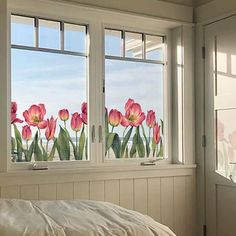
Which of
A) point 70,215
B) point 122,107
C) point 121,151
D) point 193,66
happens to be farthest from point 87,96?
point 70,215

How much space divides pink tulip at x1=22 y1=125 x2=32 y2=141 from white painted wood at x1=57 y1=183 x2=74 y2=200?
0.45 meters

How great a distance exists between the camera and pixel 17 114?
3.27 m

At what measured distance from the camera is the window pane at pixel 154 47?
12.8 feet

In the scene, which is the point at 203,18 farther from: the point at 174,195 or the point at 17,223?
the point at 17,223

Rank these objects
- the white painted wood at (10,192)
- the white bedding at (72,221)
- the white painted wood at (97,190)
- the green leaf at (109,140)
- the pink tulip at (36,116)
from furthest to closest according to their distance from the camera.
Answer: the green leaf at (109,140)
the white painted wood at (97,190)
the pink tulip at (36,116)
the white painted wood at (10,192)
the white bedding at (72,221)

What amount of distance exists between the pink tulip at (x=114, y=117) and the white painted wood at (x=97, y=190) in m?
0.54

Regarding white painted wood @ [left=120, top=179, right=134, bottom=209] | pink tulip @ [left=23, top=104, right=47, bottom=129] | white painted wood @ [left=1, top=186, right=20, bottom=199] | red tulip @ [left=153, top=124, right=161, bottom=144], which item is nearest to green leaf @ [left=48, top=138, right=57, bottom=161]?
pink tulip @ [left=23, top=104, right=47, bottom=129]

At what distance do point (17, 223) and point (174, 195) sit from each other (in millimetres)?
2064

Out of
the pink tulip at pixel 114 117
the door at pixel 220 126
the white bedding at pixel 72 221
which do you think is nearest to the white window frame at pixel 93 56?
the pink tulip at pixel 114 117

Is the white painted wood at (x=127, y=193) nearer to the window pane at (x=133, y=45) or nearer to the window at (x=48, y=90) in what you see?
the window at (x=48, y=90)

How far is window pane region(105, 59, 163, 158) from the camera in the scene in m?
3.68

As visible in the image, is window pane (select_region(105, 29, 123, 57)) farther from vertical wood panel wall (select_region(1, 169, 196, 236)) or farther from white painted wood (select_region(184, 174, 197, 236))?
white painted wood (select_region(184, 174, 197, 236))

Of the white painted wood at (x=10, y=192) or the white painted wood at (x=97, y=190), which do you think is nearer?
the white painted wood at (x=10, y=192)

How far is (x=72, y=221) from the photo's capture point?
2.09 m
